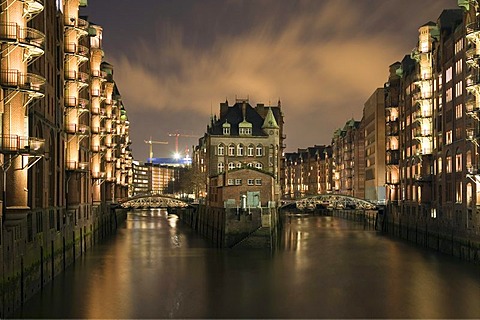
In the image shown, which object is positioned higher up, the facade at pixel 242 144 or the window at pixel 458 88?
the window at pixel 458 88

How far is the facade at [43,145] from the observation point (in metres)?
28.8

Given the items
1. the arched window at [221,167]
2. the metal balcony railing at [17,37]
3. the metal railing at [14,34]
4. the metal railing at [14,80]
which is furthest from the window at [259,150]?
the metal railing at [14,80]

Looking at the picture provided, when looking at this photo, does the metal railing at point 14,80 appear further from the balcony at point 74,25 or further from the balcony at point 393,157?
the balcony at point 393,157

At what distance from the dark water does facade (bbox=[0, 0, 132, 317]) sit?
241cm

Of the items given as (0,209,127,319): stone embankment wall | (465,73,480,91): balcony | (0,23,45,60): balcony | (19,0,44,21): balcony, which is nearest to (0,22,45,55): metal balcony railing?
(0,23,45,60): balcony

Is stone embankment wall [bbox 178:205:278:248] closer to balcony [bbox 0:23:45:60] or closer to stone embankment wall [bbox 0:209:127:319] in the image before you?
stone embankment wall [bbox 0:209:127:319]

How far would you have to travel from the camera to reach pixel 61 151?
4625 cm

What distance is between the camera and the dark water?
33469 millimetres

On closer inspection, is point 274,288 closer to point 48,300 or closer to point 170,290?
point 170,290

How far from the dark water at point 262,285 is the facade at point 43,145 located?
241 cm

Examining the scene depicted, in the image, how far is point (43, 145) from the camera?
111 feet

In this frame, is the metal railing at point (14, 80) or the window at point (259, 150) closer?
the metal railing at point (14, 80)

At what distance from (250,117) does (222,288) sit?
5657 cm

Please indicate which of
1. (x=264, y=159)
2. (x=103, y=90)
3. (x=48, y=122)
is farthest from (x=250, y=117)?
(x=48, y=122)
